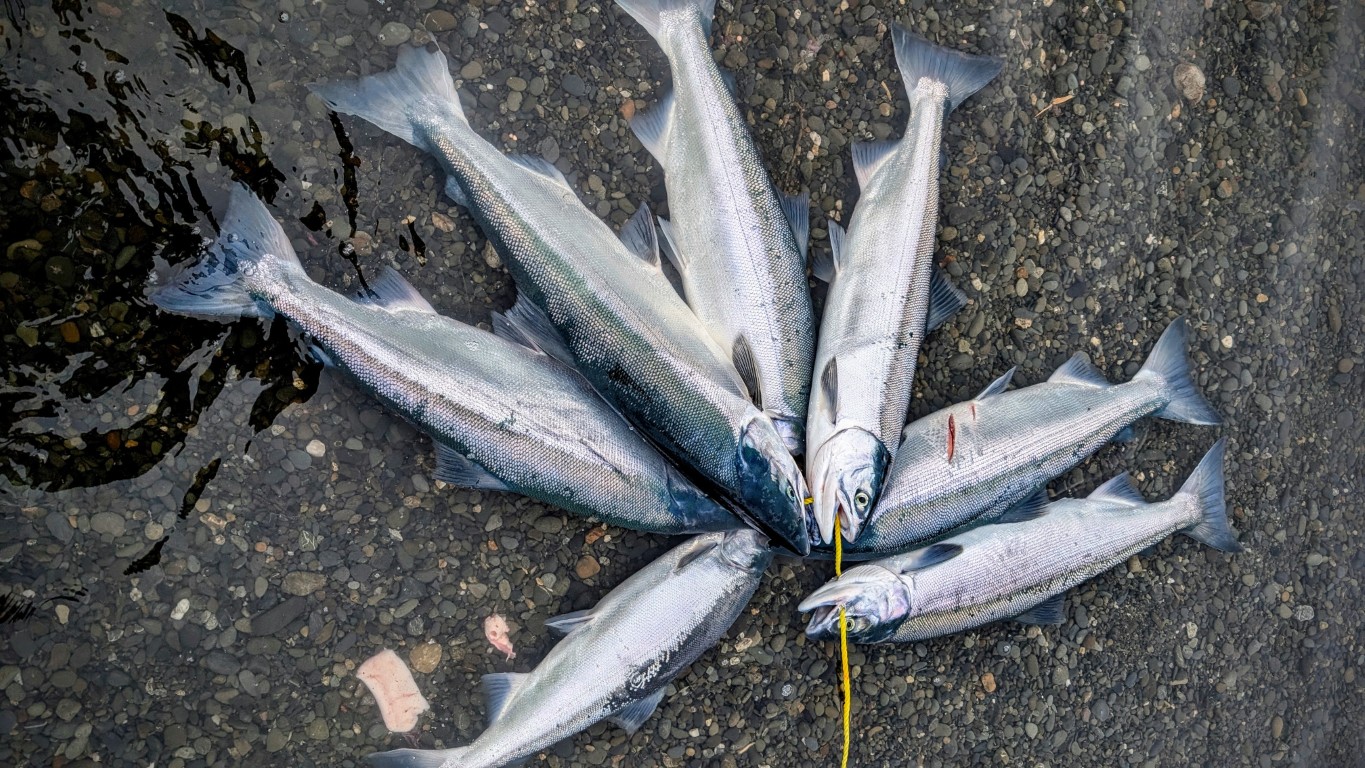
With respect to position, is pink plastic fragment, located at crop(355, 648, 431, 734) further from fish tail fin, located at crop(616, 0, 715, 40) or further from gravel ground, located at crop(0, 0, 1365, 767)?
fish tail fin, located at crop(616, 0, 715, 40)

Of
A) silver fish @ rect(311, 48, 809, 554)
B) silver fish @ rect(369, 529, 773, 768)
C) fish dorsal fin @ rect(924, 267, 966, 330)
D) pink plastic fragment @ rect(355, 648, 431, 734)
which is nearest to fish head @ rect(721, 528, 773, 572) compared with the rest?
silver fish @ rect(369, 529, 773, 768)

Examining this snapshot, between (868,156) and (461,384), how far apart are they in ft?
6.68

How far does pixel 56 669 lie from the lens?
3.23 m

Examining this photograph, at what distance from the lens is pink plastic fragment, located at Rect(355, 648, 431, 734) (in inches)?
136

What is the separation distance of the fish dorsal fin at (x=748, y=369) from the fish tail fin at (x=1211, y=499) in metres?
2.31

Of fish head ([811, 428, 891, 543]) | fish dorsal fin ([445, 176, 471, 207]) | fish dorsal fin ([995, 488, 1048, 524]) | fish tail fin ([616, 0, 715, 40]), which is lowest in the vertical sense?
fish dorsal fin ([995, 488, 1048, 524])

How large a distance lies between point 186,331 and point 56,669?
146 centimetres

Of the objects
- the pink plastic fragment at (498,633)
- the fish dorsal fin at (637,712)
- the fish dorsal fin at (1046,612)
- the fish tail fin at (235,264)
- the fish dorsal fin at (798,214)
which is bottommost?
the fish dorsal fin at (637,712)

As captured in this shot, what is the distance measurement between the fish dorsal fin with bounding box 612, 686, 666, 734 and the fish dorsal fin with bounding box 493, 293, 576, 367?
1.46m

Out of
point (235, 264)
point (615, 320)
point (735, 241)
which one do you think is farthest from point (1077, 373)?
point (235, 264)

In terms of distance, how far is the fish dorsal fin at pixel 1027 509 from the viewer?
140 inches

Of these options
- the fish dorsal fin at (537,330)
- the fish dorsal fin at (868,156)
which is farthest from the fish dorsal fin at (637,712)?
the fish dorsal fin at (868,156)

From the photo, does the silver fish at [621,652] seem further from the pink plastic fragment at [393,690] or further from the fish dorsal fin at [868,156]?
the fish dorsal fin at [868,156]

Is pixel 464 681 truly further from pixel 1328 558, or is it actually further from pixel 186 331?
pixel 1328 558
